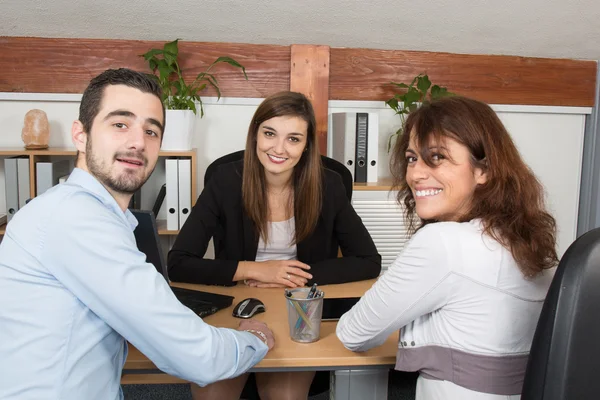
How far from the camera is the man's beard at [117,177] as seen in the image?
1.13m

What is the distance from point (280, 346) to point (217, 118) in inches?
86.3

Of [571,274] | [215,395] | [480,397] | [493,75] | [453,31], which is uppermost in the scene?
[453,31]

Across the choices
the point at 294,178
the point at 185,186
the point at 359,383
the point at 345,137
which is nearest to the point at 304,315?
the point at 359,383

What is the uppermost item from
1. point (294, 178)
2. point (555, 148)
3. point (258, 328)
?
point (555, 148)

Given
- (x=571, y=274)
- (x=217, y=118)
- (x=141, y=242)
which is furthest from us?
(x=217, y=118)

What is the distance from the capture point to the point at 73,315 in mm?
987

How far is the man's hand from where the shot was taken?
50.9 inches

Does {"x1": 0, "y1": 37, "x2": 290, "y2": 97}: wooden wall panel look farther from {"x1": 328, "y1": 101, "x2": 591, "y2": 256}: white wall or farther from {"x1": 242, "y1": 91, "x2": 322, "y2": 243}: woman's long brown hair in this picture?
{"x1": 242, "y1": 91, "x2": 322, "y2": 243}: woman's long brown hair

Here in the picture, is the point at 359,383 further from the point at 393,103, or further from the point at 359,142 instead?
the point at 393,103

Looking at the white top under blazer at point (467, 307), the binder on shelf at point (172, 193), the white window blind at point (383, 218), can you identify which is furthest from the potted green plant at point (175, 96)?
the white top under blazer at point (467, 307)

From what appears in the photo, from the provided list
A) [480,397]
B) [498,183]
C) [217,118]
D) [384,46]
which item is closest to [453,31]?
[384,46]

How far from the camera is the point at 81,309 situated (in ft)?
3.28

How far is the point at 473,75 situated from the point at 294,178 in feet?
5.92

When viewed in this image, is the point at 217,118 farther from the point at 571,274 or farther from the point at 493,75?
the point at 571,274
